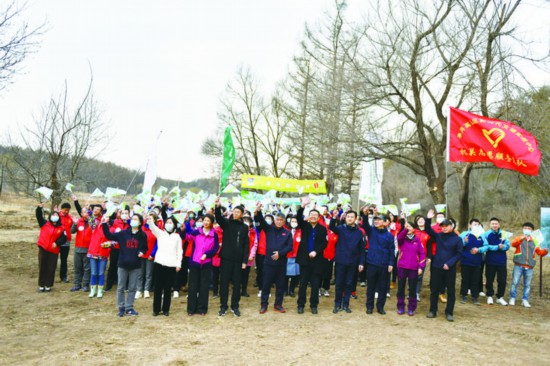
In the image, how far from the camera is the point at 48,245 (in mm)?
8914

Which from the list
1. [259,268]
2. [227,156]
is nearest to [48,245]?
[259,268]

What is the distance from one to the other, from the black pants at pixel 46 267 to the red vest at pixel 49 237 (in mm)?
95

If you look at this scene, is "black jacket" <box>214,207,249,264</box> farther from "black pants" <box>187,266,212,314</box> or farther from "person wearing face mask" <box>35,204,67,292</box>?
"person wearing face mask" <box>35,204,67,292</box>

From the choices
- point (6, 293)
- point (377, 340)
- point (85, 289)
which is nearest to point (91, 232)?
point (85, 289)

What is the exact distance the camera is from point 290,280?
9602 millimetres

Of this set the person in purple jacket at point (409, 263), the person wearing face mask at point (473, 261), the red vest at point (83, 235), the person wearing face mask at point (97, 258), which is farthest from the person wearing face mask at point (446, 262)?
the red vest at point (83, 235)

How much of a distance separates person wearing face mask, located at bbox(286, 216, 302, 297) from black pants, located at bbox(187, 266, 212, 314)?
1.82m

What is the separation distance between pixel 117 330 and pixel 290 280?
4270 mm

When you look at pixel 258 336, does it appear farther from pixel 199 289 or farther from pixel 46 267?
pixel 46 267

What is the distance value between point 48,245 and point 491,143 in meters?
9.92

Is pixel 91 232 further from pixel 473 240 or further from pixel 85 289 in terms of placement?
pixel 473 240

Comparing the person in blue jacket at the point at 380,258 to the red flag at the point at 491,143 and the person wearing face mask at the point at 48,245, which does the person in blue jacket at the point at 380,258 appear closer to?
the red flag at the point at 491,143

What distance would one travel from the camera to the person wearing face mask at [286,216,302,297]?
8570mm

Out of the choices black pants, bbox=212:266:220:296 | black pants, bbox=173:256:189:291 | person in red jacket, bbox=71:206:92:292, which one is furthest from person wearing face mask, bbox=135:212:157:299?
black pants, bbox=212:266:220:296
